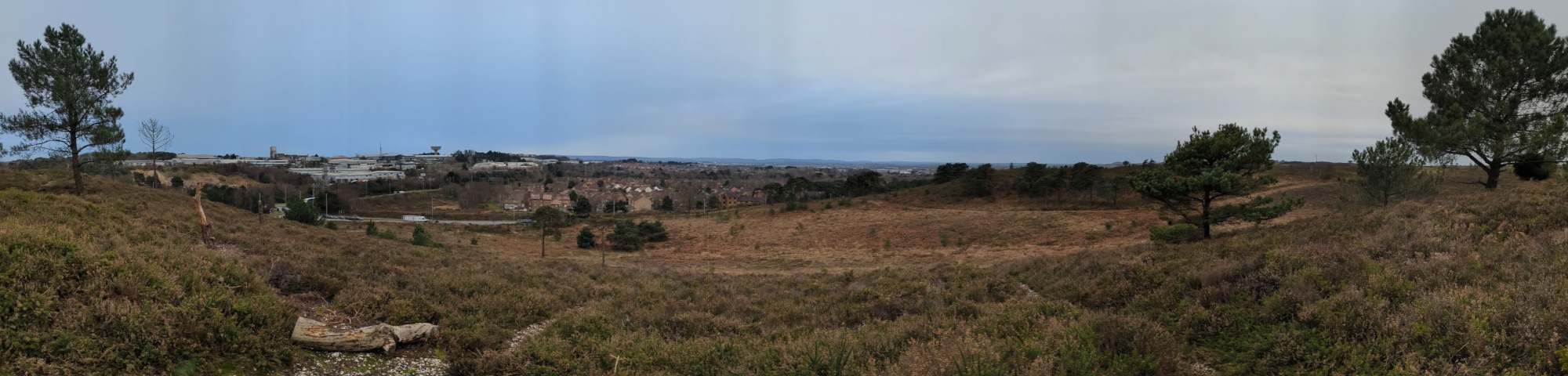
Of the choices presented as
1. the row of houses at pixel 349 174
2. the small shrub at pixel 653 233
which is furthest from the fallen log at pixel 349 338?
the row of houses at pixel 349 174

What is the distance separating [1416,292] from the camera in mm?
5598

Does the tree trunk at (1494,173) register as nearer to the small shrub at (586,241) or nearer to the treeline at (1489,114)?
the treeline at (1489,114)

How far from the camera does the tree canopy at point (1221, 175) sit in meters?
15.3

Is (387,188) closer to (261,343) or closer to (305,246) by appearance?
(305,246)

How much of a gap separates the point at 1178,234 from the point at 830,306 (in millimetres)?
13019

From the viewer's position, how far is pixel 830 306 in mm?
10508

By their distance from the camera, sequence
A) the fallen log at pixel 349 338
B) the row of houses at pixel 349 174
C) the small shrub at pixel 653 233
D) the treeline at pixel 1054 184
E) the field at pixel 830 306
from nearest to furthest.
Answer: the field at pixel 830 306, the fallen log at pixel 349 338, the small shrub at pixel 653 233, the treeline at pixel 1054 184, the row of houses at pixel 349 174

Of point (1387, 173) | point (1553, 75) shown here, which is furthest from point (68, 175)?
point (1553, 75)

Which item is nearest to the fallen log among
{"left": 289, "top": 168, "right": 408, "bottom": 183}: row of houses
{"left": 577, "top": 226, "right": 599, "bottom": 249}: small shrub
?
{"left": 577, "top": 226, "right": 599, "bottom": 249}: small shrub

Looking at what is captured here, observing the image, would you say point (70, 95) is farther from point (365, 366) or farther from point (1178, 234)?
point (1178, 234)

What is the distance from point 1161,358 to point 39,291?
36.3 ft

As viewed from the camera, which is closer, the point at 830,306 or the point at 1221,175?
the point at 830,306

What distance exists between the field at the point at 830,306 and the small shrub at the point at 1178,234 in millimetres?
3469

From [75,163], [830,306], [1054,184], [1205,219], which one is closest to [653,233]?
[75,163]
